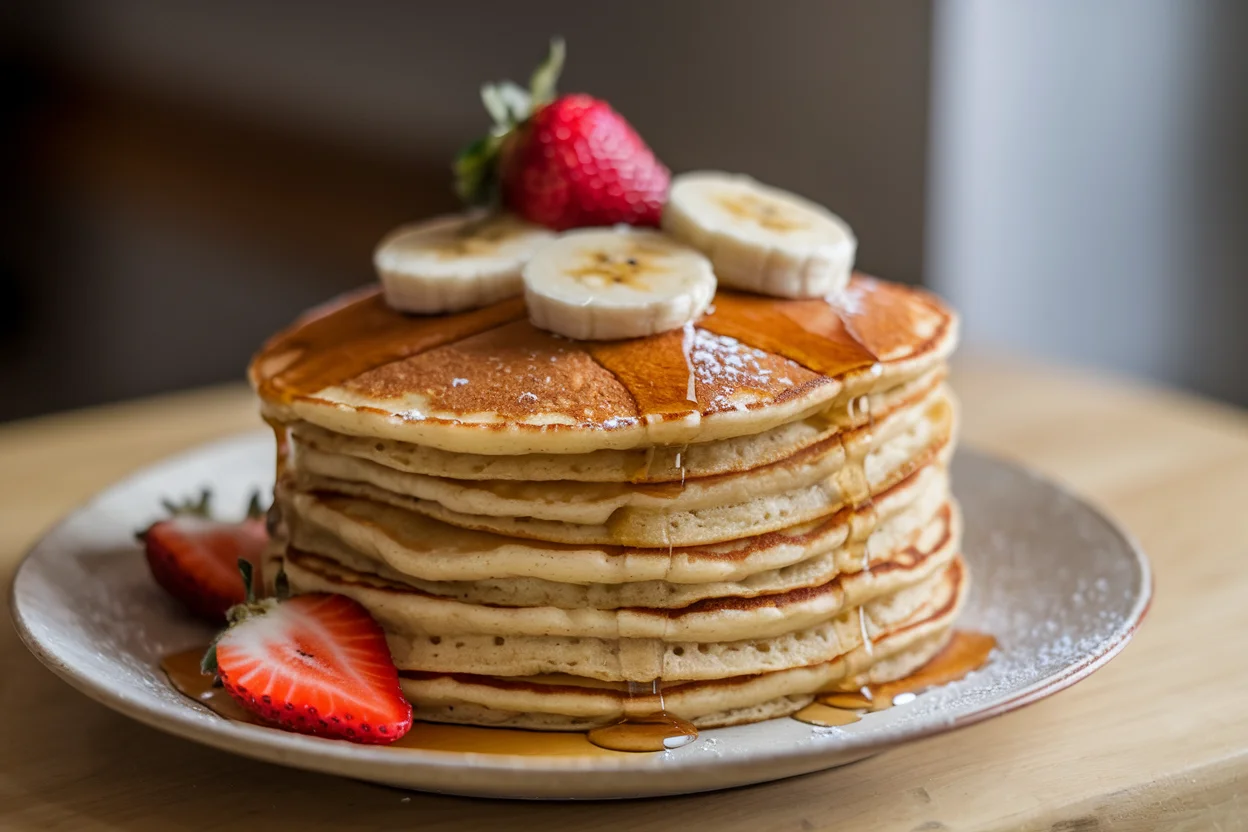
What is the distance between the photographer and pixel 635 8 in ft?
12.8

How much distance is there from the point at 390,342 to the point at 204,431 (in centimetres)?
134

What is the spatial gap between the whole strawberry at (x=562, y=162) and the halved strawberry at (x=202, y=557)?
0.58 m

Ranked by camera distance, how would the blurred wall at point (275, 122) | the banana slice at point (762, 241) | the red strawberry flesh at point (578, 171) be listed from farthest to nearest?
the blurred wall at point (275, 122) < the red strawberry flesh at point (578, 171) < the banana slice at point (762, 241)

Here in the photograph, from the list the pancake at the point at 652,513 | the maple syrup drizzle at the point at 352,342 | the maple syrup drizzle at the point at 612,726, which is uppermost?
the maple syrup drizzle at the point at 352,342

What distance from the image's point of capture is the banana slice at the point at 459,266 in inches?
63.5

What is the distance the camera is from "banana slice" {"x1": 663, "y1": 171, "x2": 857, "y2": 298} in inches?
62.6

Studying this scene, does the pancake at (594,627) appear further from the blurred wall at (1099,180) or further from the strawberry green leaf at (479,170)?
the blurred wall at (1099,180)

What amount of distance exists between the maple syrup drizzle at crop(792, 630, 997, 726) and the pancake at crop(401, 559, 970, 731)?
0.02m

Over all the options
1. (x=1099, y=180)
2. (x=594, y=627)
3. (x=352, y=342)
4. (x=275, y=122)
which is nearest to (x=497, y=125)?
(x=352, y=342)

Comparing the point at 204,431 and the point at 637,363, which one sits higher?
the point at 637,363

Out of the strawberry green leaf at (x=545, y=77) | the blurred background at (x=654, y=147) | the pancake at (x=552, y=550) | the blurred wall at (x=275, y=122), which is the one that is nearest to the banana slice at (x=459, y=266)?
the strawberry green leaf at (x=545, y=77)

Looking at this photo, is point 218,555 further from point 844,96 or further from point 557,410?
point 844,96

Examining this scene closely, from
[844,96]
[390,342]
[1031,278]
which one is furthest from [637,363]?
[1031,278]

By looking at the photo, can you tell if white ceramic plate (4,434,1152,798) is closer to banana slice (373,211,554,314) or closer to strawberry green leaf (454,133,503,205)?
banana slice (373,211,554,314)
